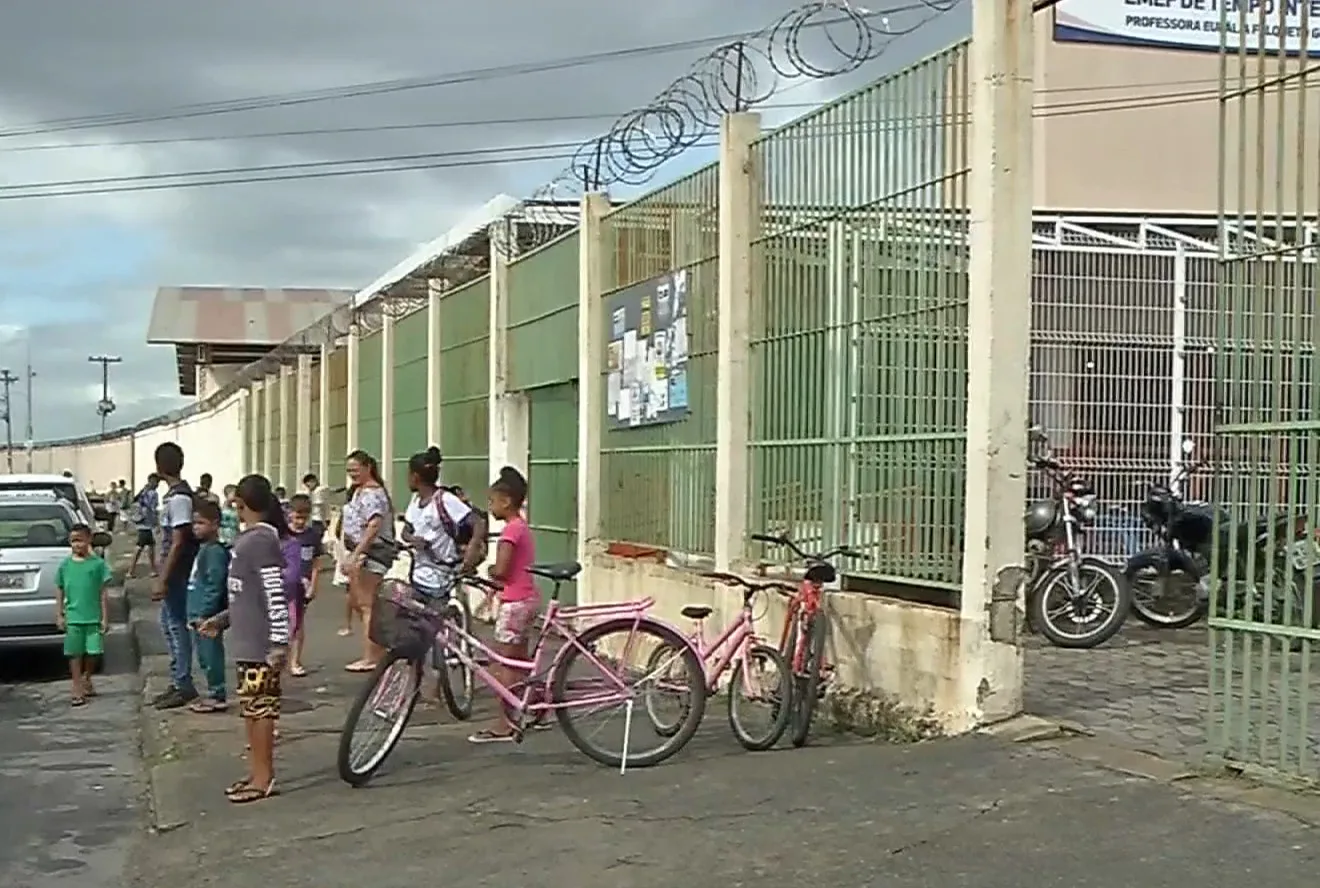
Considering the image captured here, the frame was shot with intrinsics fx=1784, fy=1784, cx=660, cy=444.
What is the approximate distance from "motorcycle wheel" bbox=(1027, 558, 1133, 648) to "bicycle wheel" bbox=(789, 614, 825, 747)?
3.34 meters

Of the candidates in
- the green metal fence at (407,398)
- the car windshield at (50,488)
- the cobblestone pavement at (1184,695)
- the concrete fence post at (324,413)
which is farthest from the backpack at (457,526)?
the concrete fence post at (324,413)

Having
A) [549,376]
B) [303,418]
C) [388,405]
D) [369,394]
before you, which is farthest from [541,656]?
[303,418]

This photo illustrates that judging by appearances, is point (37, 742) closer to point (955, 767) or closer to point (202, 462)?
point (955, 767)

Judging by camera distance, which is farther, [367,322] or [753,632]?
[367,322]

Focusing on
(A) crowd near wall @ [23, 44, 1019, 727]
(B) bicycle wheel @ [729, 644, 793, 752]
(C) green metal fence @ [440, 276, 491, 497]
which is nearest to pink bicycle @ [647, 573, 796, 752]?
(B) bicycle wheel @ [729, 644, 793, 752]

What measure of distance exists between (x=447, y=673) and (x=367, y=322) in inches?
628

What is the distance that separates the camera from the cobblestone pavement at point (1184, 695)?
7066mm

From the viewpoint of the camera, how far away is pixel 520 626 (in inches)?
389

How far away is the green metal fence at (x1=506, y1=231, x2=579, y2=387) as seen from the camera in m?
15.7

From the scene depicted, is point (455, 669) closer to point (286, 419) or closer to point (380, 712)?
point (380, 712)

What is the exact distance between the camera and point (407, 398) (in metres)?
22.6

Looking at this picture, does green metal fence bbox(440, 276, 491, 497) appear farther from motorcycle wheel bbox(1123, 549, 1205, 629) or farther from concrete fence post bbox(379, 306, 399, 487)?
motorcycle wheel bbox(1123, 549, 1205, 629)

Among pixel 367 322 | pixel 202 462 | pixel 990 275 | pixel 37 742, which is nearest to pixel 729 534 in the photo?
pixel 990 275

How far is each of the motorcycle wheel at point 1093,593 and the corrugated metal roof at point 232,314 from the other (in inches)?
1824
